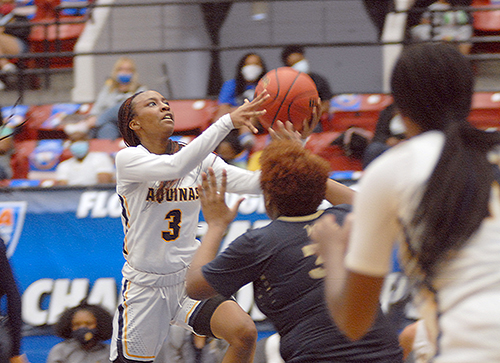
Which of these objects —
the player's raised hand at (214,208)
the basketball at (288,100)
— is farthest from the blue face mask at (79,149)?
the player's raised hand at (214,208)

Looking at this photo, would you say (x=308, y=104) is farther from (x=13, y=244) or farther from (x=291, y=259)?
(x=13, y=244)

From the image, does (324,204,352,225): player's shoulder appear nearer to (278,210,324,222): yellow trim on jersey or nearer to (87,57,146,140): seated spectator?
(278,210,324,222): yellow trim on jersey

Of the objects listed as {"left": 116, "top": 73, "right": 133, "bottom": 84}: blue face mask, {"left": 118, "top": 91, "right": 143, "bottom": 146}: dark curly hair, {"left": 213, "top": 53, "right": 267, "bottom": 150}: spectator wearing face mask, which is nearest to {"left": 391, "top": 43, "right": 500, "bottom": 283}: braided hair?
{"left": 118, "top": 91, "right": 143, "bottom": 146}: dark curly hair

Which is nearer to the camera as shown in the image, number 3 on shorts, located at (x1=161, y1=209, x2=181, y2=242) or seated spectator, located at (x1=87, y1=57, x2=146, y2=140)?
number 3 on shorts, located at (x1=161, y1=209, x2=181, y2=242)

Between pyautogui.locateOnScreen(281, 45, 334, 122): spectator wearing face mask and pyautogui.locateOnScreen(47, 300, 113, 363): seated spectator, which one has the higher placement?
pyautogui.locateOnScreen(281, 45, 334, 122): spectator wearing face mask

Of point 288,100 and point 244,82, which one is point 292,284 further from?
point 244,82

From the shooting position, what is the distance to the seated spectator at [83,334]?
14.6 ft

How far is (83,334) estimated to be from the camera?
14.8 ft

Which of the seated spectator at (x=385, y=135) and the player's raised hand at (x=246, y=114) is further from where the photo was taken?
the seated spectator at (x=385, y=135)

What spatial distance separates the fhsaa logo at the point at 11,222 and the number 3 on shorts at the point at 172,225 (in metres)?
2.44

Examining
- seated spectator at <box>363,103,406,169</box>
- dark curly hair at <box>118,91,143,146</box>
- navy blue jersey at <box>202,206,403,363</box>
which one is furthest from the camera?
seated spectator at <box>363,103,406,169</box>

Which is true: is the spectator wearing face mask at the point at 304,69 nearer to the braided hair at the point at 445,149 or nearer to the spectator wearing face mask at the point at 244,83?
the spectator wearing face mask at the point at 244,83

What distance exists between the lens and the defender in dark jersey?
221 centimetres

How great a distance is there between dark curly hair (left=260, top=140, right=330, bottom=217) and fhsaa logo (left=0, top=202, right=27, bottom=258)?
3.78 metres
